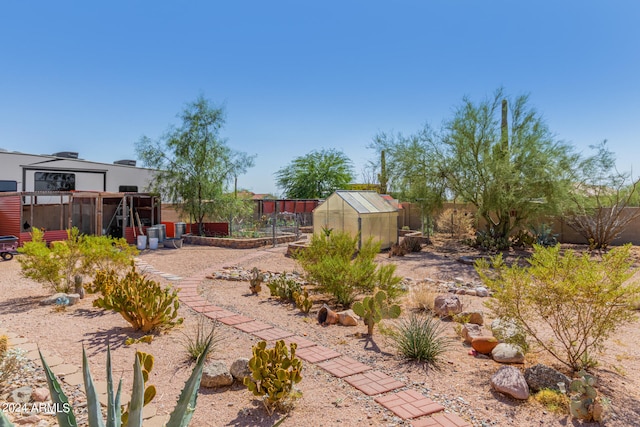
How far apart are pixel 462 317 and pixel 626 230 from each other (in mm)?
15826

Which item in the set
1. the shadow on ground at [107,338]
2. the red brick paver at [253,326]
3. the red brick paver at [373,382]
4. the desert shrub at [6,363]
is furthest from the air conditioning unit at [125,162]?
the red brick paver at [373,382]

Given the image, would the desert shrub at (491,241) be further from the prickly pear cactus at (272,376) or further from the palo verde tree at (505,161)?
the prickly pear cactus at (272,376)

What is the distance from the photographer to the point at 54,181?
17.6m

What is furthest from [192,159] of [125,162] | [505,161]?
[505,161]

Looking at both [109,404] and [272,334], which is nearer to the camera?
[109,404]

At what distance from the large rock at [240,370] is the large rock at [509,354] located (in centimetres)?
284

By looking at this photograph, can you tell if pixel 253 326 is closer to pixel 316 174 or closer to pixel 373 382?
pixel 373 382

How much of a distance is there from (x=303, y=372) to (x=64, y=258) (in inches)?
211

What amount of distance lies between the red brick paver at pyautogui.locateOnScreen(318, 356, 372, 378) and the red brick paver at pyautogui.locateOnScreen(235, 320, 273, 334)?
146 cm

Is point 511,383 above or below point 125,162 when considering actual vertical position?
below

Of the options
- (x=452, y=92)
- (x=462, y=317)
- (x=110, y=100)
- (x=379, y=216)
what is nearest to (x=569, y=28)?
(x=452, y=92)

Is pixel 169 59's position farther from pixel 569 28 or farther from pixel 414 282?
pixel 569 28

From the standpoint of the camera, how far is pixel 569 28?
37.7ft

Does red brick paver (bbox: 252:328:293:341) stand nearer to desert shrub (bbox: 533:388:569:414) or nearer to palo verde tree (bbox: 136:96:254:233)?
desert shrub (bbox: 533:388:569:414)
